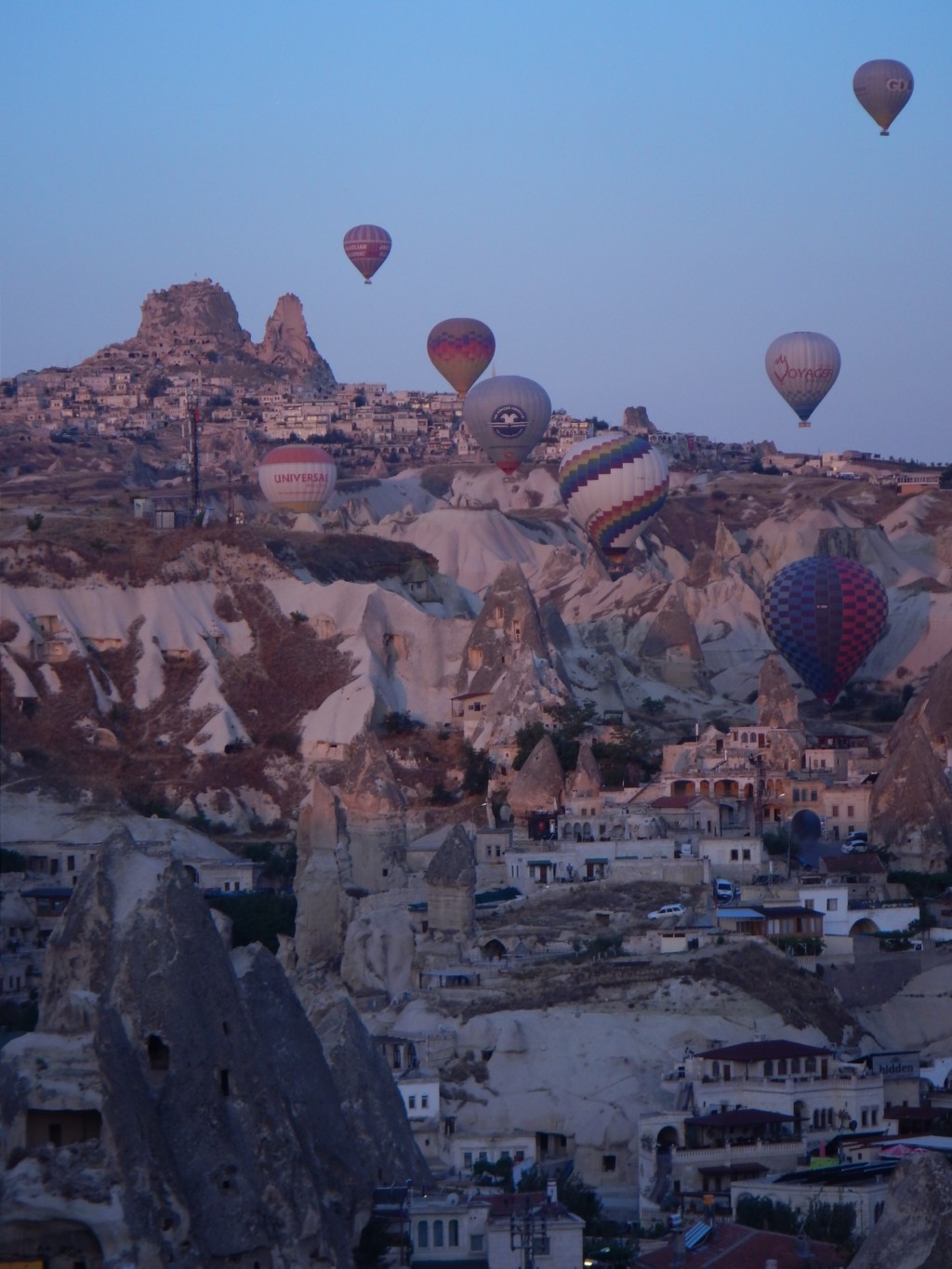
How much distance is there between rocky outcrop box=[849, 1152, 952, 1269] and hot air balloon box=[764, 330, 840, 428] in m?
69.8

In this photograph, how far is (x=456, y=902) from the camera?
159 feet

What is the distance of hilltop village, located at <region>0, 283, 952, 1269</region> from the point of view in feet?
74.4

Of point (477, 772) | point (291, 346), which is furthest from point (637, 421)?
point (477, 772)

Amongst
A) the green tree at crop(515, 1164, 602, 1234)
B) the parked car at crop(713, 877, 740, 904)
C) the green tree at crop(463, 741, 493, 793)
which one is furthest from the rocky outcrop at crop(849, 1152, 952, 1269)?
the green tree at crop(463, 741, 493, 793)

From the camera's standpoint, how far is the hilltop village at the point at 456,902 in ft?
74.4

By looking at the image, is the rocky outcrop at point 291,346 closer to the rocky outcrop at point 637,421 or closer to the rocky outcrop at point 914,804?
the rocky outcrop at point 637,421

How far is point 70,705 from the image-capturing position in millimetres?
65562

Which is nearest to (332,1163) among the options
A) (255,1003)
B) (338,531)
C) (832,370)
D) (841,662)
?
(255,1003)

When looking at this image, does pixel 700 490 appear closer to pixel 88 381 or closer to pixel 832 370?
pixel 832 370

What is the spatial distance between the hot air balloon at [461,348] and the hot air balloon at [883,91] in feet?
67.0

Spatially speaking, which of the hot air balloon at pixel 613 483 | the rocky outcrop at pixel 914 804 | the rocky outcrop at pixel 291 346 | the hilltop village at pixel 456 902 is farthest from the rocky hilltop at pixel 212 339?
the rocky outcrop at pixel 914 804

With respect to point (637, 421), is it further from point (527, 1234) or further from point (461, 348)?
point (527, 1234)

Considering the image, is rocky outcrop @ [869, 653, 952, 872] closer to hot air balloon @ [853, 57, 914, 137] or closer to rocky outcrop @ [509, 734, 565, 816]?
rocky outcrop @ [509, 734, 565, 816]

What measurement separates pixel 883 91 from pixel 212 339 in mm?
105282
